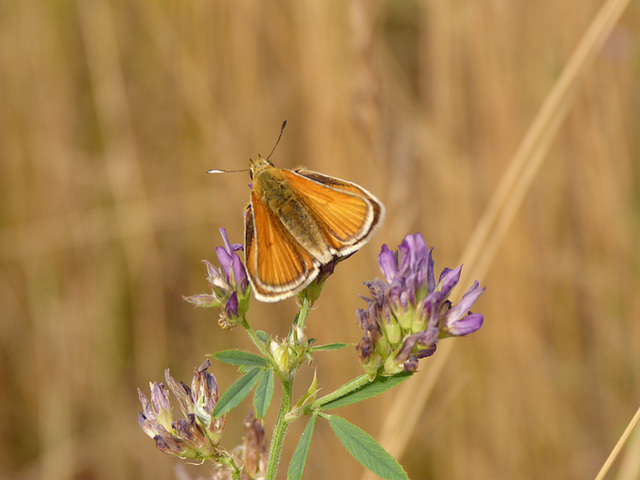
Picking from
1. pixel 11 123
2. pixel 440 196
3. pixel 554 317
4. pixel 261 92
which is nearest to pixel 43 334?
pixel 11 123

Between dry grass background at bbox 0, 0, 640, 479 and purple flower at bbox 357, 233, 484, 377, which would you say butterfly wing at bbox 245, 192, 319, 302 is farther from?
dry grass background at bbox 0, 0, 640, 479

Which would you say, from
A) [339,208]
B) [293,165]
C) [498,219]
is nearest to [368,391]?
[339,208]

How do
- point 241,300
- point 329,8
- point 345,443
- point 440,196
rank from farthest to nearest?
point 440,196 → point 329,8 → point 241,300 → point 345,443

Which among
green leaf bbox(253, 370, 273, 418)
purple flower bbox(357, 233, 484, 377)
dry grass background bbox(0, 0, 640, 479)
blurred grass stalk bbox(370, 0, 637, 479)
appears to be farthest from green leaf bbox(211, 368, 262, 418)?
dry grass background bbox(0, 0, 640, 479)

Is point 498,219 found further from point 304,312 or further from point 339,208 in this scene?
point 304,312

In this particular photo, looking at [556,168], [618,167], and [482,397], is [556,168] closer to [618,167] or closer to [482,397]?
[618,167]

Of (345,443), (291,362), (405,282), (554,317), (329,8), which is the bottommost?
(554,317)
